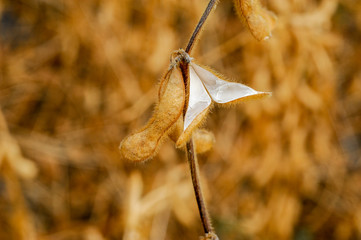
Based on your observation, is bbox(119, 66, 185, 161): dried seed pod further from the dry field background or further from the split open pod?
the dry field background

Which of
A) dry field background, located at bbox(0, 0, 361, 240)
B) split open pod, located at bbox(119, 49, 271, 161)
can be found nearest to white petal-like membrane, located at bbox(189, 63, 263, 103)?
split open pod, located at bbox(119, 49, 271, 161)

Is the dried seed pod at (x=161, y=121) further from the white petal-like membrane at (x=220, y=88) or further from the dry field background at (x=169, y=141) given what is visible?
the dry field background at (x=169, y=141)

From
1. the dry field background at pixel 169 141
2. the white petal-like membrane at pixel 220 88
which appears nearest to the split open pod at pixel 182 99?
the white petal-like membrane at pixel 220 88

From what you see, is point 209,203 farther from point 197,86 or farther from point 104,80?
point 197,86

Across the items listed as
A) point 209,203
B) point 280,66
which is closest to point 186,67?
point 280,66

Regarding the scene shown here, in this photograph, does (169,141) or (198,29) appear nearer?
(198,29)

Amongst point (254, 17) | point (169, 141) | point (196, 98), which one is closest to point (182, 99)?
point (196, 98)

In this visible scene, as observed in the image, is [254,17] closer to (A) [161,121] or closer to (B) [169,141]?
(A) [161,121]
